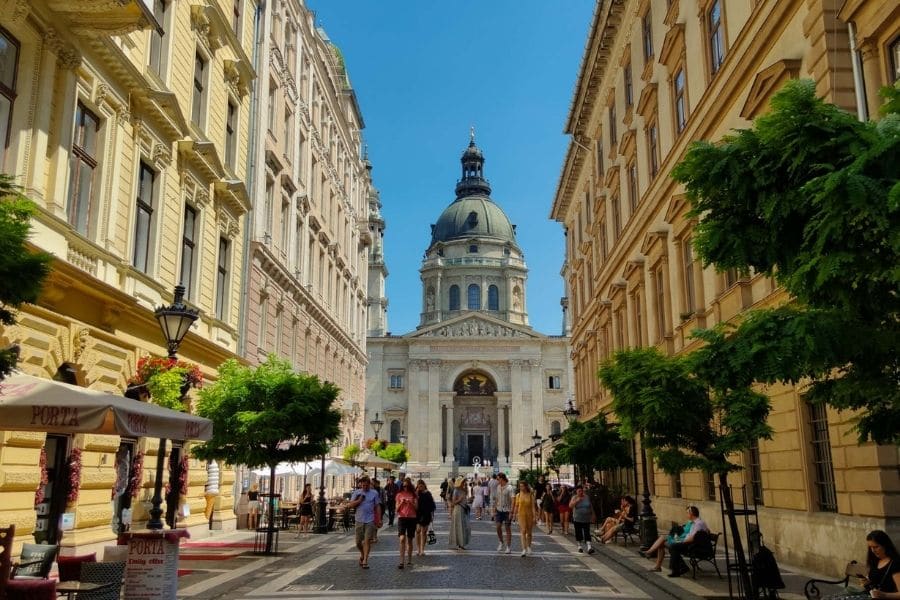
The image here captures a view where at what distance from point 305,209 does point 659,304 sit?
15984mm

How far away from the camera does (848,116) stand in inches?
247

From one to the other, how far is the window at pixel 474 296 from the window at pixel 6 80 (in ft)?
286

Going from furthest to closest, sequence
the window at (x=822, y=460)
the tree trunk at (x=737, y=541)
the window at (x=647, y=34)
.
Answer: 1. the window at (x=647, y=34)
2. the window at (x=822, y=460)
3. the tree trunk at (x=737, y=541)

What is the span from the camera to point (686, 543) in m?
13.3

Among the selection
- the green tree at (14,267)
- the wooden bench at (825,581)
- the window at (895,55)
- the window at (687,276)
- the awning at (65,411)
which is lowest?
the wooden bench at (825,581)

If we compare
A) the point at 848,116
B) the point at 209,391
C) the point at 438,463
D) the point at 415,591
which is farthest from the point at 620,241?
the point at 438,463

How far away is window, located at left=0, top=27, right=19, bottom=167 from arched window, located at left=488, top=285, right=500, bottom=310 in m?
87.5

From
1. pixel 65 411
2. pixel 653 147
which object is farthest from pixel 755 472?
pixel 65 411

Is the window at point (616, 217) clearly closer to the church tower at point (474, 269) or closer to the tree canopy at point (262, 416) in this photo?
the tree canopy at point (262, 416)

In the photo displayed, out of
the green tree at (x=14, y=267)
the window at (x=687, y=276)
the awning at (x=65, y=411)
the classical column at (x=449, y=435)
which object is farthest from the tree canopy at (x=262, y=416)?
the classical column at (x=449, y=435)

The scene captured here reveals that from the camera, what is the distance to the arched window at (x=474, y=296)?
9844 cm

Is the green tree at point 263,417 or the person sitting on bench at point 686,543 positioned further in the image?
the green tree at point 263,417

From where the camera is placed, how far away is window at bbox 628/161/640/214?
2656 centimetres

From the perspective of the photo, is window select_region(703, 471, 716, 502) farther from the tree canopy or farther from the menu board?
the menu board
